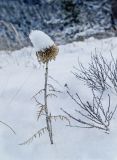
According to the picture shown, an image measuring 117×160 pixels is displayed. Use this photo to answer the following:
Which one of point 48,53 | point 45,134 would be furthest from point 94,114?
point 48,53

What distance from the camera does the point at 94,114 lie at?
3861mm

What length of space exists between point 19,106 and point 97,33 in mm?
11598

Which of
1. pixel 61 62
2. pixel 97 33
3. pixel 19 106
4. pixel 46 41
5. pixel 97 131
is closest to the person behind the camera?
pixel 46 41

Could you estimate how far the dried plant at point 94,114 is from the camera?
3764 mm

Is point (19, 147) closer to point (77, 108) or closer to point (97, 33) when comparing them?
point (77, 108)

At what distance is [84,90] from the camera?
4.34 m

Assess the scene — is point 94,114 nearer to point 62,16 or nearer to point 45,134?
point 45,134

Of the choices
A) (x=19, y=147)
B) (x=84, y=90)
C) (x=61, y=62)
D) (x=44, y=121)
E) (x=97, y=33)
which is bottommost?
(x=19, y=147)

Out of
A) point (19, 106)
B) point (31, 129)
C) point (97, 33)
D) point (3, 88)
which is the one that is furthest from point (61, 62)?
point (97, 33)

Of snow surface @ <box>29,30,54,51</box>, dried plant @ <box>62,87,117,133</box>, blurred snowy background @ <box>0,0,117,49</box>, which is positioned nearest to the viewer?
snow surface @ <box>29,30,54,51</box>

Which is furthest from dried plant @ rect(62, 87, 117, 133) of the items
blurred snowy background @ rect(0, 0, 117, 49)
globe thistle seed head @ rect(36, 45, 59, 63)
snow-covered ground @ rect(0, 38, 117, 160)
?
blurred snowy background @ rect(0, 0, 117, 49)

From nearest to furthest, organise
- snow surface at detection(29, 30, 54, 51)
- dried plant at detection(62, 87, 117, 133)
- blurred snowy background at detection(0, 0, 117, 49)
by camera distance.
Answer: snow surface at detection(29, 30, 54, 51) → dried plant at detection(62, 87, 117, 133) → blurred snowy background at detection(0, 0, 117, 49)

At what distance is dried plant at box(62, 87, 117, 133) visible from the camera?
3764mm

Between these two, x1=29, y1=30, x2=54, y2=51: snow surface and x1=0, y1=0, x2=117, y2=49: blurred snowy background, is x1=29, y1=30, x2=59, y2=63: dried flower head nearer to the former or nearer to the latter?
x1=29, y1=30, x2=54, y2=51: snow surface
